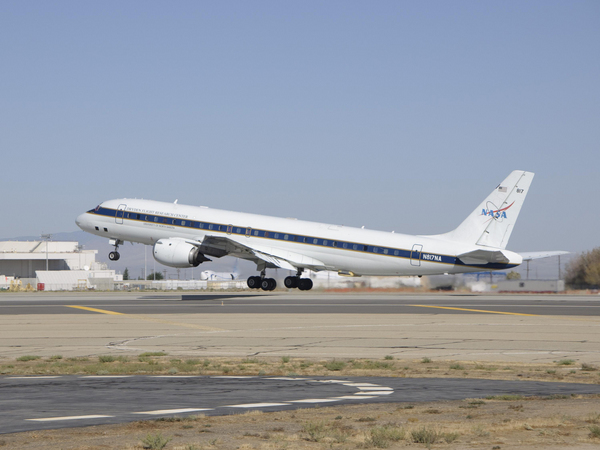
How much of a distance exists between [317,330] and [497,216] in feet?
80.2

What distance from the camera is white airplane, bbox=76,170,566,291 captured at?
50.4 metres

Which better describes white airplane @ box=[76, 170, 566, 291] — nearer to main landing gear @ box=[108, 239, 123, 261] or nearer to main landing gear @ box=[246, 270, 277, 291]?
main landing gear @ box=[246, 270, 277, 291]

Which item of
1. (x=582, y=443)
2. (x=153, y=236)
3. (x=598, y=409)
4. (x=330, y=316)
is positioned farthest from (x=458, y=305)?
(x=582, y=443)

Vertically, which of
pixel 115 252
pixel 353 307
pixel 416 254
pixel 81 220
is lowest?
pixel 353 307

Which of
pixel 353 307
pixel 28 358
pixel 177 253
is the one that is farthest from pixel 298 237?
pixel 28 358

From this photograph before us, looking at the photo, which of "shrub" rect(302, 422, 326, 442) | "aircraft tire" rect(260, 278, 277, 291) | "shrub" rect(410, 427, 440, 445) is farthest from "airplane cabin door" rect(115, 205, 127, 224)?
"shrub" rect(410, 427, 440, 445)

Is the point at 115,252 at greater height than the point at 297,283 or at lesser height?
greater

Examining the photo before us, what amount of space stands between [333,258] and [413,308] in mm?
13012

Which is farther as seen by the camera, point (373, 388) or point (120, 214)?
point (120, 214)

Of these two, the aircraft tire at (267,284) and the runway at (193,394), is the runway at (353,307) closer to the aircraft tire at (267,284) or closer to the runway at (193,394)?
the aircraft tire at (267,284)

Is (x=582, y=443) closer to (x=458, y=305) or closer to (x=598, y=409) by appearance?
(x=598, y=409)

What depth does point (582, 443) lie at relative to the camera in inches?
378

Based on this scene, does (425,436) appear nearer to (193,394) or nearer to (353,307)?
(193,394)

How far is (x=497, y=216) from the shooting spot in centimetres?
5041
